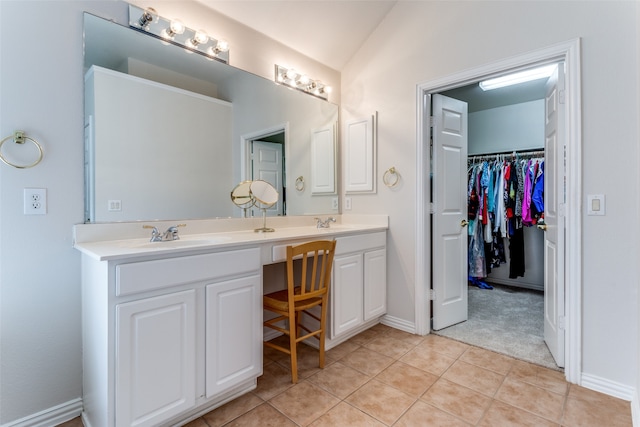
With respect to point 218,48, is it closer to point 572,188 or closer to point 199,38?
point 199,38

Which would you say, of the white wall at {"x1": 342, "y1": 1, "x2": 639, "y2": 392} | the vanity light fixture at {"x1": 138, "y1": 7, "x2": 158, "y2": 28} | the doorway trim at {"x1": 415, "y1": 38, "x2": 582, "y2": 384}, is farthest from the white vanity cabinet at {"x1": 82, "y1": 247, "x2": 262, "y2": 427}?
the white wall at {"x1": 342, "y1": 1, "x2": 639, "y2": 392}

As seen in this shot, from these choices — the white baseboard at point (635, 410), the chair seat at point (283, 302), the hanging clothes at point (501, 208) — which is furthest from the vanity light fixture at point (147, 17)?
the hanging clothes at point (501, 208)

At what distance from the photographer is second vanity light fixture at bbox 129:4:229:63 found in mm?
1846

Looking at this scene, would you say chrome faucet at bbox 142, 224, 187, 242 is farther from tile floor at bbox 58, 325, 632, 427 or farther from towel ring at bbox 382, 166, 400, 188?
towel ring at bbox 382, 166, 400, 188

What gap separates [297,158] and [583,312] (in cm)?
225

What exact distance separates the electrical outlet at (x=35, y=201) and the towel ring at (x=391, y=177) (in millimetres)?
2309

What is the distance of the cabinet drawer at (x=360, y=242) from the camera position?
2338mm

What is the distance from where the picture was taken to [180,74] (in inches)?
81.0

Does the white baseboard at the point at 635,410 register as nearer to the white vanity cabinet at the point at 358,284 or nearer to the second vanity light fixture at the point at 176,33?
the white vanity cabinet at the point at 358,284

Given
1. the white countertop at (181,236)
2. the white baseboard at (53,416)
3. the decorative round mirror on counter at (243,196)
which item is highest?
the decorative round mirror on counter at (243,196)

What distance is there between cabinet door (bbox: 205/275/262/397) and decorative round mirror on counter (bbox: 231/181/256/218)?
724 mm

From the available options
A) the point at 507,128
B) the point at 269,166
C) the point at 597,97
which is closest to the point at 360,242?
the point at 269,166

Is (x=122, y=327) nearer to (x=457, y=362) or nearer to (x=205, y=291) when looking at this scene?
(x=205, y=291)

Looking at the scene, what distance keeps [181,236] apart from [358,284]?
1.35 meters
